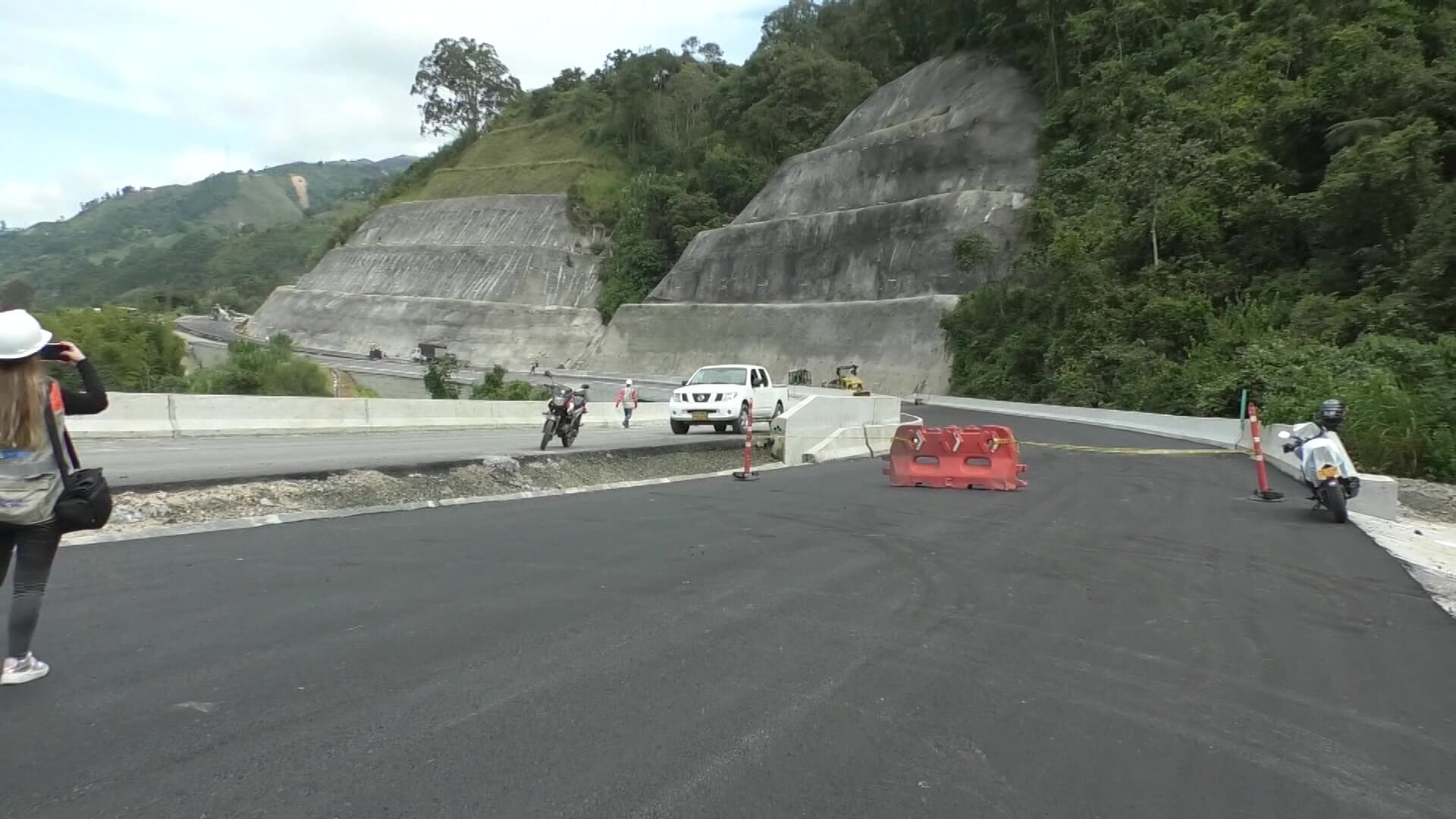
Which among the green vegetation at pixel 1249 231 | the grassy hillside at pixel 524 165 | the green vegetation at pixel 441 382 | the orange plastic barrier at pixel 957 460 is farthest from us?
the grassy hillside at pixel 524 165

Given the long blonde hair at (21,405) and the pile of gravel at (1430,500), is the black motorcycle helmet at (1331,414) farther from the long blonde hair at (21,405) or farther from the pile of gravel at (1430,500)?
the long blonde hair at (21,405)

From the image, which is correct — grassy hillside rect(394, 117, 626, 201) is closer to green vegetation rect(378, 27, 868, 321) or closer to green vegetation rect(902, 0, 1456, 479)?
green vegetation rect(378, 27, 868, 321)

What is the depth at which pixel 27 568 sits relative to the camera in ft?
14.5

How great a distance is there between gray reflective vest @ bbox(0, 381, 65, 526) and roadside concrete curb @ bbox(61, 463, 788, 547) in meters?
4.01

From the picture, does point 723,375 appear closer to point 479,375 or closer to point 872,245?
point 872,245

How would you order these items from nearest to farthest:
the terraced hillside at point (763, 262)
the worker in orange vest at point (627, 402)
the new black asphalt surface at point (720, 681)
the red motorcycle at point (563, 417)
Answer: the new black asphalt surface at point (720, 681) → the red motorcycle at point (563, 417) → the worker in orange vest at point (627, 402) → the terraced hillside at point (763, 262)

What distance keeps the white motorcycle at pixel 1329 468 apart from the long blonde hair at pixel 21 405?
12.4 metres

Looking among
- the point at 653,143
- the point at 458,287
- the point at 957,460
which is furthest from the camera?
the point at 653,143

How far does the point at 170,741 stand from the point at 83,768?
12.9 inches

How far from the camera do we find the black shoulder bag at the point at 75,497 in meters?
4.37

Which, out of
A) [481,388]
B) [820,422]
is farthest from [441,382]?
[820,422]

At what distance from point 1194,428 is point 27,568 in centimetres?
2875

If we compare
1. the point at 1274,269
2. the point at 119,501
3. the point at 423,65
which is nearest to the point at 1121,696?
the point at 119,501

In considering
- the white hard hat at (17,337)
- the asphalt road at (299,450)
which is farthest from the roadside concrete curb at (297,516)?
the white hard hat at (17,337)
